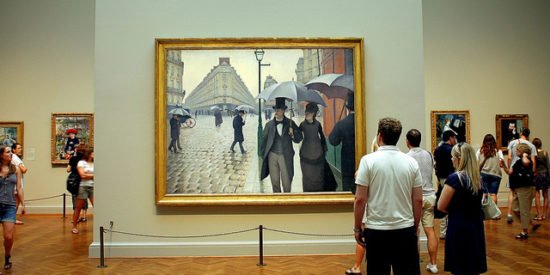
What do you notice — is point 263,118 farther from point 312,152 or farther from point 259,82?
point 312,152

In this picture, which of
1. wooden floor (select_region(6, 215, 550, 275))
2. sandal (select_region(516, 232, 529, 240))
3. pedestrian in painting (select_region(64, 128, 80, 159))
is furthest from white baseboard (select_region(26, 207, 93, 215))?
sandal (select_region(516, 232, 529, 240))

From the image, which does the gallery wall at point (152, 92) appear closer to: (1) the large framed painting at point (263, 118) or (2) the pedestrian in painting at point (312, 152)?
(1) the large framed painting at point (263, 118)

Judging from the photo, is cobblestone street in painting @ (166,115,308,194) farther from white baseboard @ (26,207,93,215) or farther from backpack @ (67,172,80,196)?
white baseboard @ (26,207,93,215)

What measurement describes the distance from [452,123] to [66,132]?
11.1 meters

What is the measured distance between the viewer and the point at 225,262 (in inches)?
316

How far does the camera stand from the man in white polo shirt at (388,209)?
14.2 ft

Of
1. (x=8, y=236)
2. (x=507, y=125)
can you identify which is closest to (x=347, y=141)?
(x=8, y=236)

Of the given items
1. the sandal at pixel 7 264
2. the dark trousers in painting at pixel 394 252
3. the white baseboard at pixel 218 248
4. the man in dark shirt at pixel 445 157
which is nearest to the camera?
the dark trousers in painting at pixel 394 252

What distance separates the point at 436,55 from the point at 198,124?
9.07 meters

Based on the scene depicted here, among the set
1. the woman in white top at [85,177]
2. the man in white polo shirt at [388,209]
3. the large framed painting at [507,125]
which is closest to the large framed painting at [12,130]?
the woman in white top at [85,177]

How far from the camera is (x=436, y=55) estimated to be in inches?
587

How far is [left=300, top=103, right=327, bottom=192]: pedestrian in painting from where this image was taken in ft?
27.9

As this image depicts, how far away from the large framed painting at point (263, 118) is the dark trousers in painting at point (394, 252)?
4.09 metres

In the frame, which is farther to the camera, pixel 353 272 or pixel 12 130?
pixel 12 130
